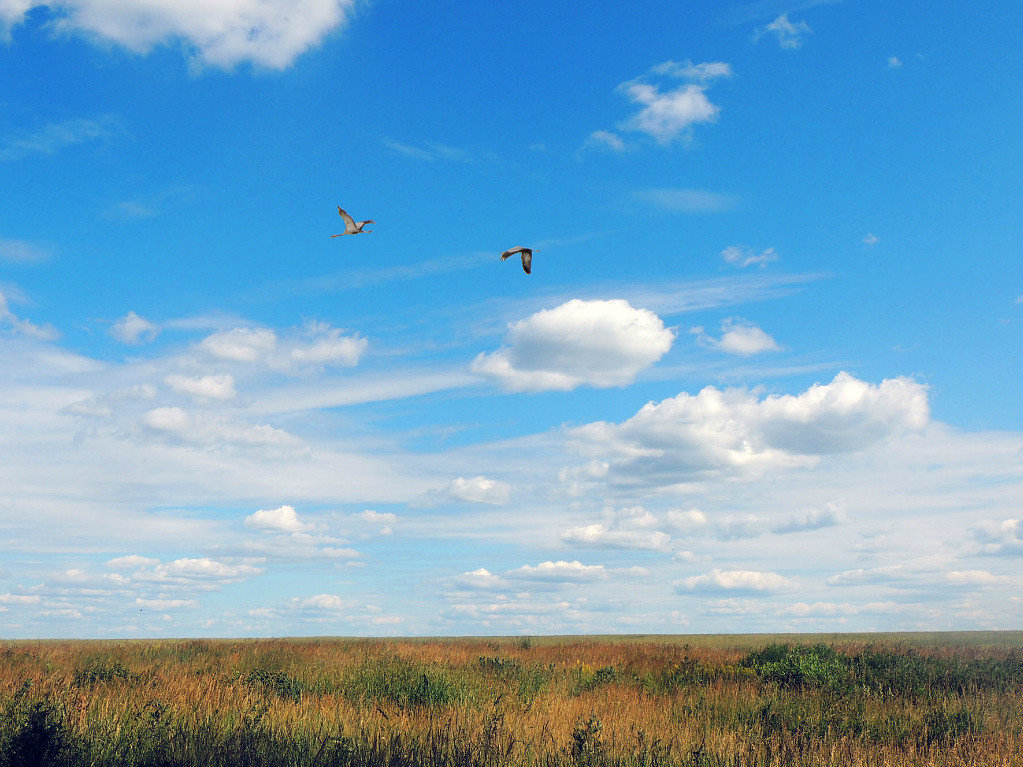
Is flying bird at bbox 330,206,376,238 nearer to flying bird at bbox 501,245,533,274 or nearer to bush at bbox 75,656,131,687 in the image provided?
flying bird at bbox 501,245,533,274

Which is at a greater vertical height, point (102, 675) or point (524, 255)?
point (524, 255)

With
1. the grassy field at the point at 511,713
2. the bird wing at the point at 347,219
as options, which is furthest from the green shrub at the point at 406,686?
the bird wing at the point at 347,219

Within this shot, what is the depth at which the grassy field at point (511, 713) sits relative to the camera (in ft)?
28.2

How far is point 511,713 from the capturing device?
1173 cm

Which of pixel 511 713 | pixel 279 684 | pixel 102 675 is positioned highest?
pixel 511 713

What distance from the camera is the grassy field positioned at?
8602 mm

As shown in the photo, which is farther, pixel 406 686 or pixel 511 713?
pixel 406 686

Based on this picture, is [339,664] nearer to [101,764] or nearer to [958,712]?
[101,764]

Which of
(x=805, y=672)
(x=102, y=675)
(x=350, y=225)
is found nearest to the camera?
(x=350, y=225)

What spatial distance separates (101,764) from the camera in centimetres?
843

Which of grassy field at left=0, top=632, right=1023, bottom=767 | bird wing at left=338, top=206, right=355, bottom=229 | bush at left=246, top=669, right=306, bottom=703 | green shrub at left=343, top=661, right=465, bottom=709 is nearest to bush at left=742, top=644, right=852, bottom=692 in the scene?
grassy field at left=0, top=632, right=1023, bottom=767

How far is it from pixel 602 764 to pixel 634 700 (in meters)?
5.90

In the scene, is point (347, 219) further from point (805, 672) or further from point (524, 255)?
point (805, 672)

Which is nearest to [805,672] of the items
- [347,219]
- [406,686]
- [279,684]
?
[406,686]
